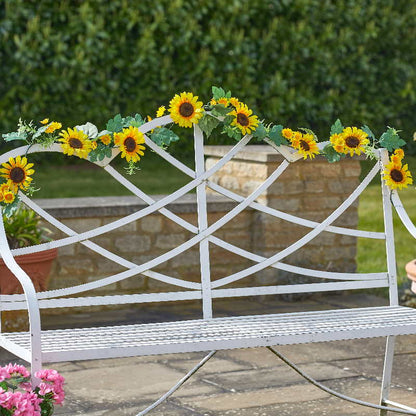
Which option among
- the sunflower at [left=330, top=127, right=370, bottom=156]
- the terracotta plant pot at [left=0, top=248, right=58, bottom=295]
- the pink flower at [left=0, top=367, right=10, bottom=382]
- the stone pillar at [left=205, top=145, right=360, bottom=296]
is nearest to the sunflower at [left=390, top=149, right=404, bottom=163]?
the sunflower at [left=330, top=127, right=370, bottom=156]

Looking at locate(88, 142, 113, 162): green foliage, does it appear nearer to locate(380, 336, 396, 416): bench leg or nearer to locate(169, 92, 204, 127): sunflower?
locate(169, 92, 204, 127): sunflower

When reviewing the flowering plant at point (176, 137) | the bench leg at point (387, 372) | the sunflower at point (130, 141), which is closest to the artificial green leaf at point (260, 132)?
the flowering plant at point (176, 137)

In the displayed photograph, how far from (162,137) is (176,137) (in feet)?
0.19

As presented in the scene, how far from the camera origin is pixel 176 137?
3861 millimetres

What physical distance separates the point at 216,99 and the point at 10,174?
82 centimetres

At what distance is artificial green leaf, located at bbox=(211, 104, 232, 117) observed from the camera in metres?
3.95

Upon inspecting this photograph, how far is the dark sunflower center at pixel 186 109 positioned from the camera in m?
3.90

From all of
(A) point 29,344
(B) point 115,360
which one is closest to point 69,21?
(B) point 115,360

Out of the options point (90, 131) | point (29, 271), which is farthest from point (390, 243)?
point (29, 271)

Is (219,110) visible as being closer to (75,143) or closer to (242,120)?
(242,120)

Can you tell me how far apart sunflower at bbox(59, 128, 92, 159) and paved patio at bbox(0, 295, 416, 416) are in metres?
1.06

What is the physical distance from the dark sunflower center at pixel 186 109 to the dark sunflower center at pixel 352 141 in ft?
2.07

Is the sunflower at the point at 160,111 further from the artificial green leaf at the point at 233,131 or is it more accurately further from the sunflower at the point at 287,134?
the sunflower at the point at 287,134

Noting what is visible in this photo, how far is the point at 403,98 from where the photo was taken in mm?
11969
